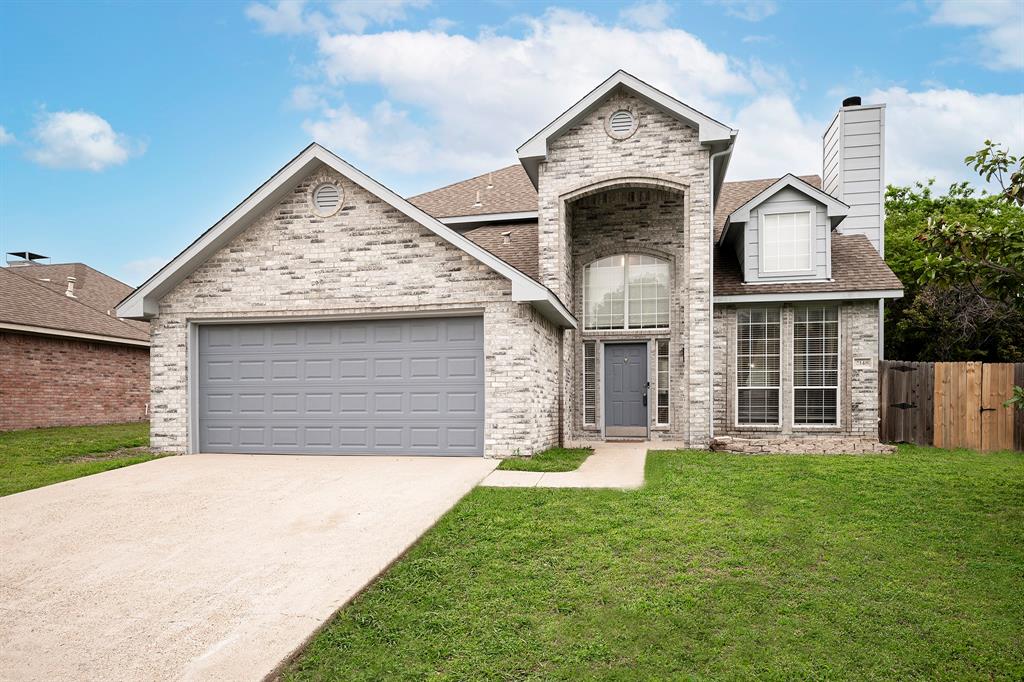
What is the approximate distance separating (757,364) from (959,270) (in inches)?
338

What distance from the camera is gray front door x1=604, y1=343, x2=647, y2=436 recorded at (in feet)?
48.9

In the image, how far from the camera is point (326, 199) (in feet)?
38.6

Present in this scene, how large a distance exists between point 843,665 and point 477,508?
423 cm

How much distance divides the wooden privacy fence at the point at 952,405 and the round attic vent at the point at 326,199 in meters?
11.9

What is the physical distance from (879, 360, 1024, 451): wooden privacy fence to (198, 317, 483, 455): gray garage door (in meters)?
9.16

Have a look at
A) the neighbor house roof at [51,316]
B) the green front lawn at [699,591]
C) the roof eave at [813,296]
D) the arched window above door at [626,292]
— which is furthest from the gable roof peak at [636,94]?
the neighbor house roof at [51,316]

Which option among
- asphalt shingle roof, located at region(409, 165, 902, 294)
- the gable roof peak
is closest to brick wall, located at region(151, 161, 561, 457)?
the gable roof peak

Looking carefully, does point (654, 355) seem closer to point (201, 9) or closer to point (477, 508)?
point (477, 508)

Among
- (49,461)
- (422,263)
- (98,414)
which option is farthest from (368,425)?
(98,414)

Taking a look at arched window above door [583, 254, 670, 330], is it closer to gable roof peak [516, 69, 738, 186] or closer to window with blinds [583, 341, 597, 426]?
window with blinds [583, 341, 597, 426]

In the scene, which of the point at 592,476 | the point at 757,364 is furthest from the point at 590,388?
the point at 592,476

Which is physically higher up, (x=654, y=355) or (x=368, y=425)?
(x=654, y=355)

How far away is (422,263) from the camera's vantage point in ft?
37.3

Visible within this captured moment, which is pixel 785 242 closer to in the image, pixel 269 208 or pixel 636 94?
pixel 636 94
